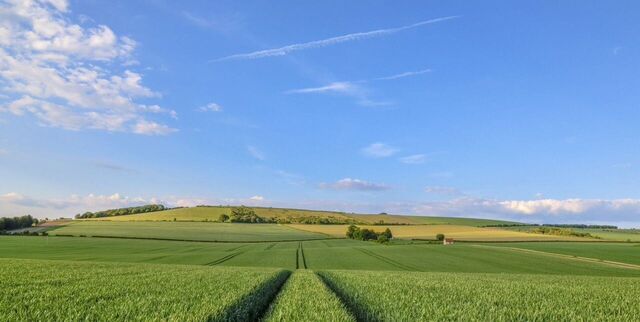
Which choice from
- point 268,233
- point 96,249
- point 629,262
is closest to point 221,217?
point 268,233

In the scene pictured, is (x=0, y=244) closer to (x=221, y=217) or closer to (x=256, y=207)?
(x=221, y=217)

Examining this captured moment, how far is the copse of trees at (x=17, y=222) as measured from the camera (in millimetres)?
110037

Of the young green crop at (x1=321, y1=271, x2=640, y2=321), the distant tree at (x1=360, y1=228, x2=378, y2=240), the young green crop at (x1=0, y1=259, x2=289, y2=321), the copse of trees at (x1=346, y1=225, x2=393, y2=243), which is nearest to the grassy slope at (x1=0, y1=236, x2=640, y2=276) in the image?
the young green crop at (x1=321, y1=271, x2=640, y2=321)

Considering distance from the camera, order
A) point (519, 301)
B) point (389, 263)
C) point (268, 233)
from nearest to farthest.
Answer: point (519, 301) → point (389, 263) → point (268, 233)

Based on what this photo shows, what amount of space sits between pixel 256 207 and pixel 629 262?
145 meters

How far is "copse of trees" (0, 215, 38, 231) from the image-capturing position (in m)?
110

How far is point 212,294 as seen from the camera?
13.4 meters

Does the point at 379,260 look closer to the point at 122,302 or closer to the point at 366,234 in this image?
the point at 122,302

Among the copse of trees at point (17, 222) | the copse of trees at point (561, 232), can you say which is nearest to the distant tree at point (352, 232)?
the copse of trees at point (561, 232)

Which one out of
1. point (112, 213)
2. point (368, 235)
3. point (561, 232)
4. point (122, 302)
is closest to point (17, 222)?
point (112, 213)

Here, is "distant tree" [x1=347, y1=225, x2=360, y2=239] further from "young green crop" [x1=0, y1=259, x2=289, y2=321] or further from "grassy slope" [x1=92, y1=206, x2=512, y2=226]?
"young green crop" [x1=0, y1=259, x2=289, y2=321]

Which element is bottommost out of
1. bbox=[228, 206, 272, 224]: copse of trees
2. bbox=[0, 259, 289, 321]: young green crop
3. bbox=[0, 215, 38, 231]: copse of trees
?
bbox=[0, 215, 38, 231]: copse of trees

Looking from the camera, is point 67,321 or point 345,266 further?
point 345,266

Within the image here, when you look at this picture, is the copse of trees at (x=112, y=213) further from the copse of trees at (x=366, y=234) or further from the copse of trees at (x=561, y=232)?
the copse of trees at (x=561, y=232)
